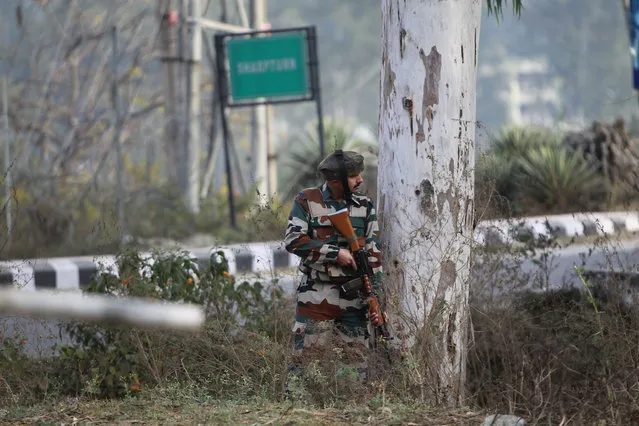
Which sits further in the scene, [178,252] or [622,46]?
[622,46]

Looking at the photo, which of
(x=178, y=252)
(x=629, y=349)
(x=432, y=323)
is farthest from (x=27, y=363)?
(x=629, y=349)

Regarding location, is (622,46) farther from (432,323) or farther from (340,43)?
(432,323)

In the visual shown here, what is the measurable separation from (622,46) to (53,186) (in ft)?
203

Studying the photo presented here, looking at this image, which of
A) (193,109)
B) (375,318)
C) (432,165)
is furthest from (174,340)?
(193,109)

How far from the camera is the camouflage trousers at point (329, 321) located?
569 centimetres

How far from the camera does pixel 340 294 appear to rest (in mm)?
5746

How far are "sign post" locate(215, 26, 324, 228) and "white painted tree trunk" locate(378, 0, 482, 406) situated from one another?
8061 mm

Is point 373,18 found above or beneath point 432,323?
above

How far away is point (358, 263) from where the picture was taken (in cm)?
564

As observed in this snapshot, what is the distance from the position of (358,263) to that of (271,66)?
8673 mm

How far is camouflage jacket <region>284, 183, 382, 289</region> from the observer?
568 centimetres

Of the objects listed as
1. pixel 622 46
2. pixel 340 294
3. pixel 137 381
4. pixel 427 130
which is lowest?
pixel 137 381

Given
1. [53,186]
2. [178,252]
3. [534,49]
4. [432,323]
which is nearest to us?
[432,323]

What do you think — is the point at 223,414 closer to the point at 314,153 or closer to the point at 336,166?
the point at 336,166
